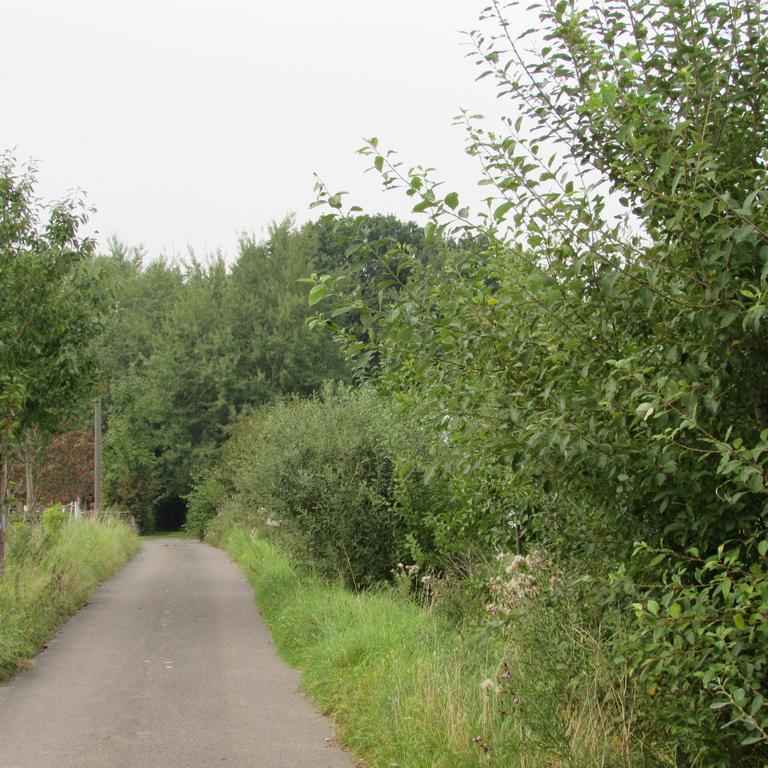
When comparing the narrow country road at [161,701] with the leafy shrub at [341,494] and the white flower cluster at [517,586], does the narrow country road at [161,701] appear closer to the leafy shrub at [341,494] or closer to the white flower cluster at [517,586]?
the leafy shrub at [341,494]

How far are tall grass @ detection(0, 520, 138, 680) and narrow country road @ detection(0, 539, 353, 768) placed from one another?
281 mm

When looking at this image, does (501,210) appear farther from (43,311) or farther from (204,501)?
(204,501)

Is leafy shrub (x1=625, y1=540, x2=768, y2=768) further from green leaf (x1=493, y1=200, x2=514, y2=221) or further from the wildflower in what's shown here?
green leaf (x1=493, y1=200, x2=514, y2=221)

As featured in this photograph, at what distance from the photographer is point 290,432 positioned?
15.6m

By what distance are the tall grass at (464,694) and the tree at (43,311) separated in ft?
20.7

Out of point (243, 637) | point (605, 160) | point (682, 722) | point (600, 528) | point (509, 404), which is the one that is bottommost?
point (243, 637)

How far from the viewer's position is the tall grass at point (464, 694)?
17.7 feet

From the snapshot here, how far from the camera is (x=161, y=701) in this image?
908cm

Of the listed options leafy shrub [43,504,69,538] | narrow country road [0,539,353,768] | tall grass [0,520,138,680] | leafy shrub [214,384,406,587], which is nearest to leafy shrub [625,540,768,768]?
narrow country road [0,539,353,768]

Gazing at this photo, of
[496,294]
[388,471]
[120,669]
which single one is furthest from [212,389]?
[496,294]

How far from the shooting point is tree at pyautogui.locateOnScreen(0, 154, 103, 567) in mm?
13656

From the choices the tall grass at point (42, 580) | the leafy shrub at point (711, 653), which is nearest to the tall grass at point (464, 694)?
the leafy shrub at point (711, 653)

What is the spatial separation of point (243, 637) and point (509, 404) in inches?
361

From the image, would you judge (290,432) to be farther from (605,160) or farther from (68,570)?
(605,160)
